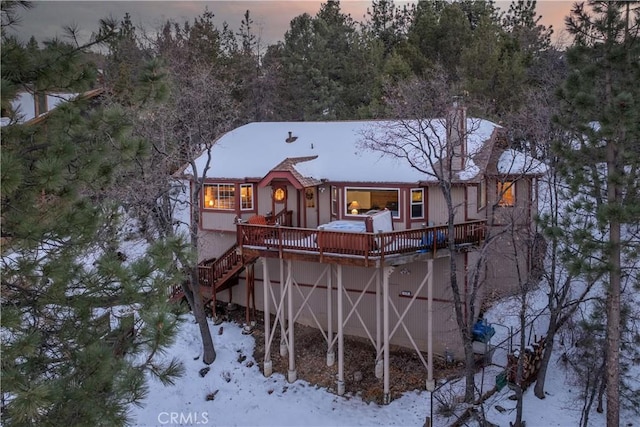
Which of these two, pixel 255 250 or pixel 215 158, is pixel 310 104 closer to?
pixel 215 158

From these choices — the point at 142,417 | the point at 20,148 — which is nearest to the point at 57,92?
the point at 20,148

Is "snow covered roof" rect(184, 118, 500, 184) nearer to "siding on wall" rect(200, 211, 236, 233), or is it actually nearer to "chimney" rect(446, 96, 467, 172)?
"chimney" rect(446, 96, 467, 172)

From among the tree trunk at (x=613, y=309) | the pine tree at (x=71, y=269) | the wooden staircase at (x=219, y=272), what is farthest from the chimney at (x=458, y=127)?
the pine tree at (x=71, y=269)

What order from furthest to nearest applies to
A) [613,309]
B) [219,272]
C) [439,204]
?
[219,272]
[439,204]
[613,309]

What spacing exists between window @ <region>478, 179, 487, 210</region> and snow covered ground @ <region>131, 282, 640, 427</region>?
3610 mm

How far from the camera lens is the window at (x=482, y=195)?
1709 centimetres

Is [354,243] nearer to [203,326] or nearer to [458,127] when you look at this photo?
[458,127]

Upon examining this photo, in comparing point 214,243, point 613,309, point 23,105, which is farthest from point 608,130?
point 214,243

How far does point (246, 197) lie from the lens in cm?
1869

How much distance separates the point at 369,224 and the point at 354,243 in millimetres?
764

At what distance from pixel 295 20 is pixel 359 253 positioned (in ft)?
80.6

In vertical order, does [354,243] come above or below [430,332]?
above

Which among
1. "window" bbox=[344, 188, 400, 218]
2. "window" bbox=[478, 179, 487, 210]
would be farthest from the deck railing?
"window" bbox=[344, 188, 400, 218]

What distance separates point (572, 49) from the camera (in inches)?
425
